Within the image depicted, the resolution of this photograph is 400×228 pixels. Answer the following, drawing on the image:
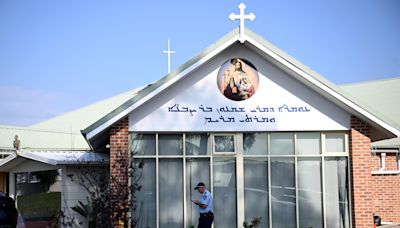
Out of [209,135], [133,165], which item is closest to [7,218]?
[133,165]

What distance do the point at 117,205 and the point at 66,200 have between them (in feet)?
10.1

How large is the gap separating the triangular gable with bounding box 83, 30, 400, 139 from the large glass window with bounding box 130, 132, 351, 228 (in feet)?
2.93

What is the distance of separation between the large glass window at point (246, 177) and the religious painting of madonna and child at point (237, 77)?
1.00 metres

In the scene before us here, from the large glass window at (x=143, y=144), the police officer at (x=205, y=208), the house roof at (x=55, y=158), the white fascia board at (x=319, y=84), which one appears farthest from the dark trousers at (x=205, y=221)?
the white fascia board at (x=319, y=84)

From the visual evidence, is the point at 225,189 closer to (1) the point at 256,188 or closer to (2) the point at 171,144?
(1) the point at 256,188

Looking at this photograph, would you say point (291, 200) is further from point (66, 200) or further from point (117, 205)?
point (66, 200)

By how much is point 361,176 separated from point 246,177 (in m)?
2.77

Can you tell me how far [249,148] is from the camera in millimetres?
14258

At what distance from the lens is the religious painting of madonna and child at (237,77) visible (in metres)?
14.2

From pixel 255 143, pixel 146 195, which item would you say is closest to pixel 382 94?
pixel 255 143

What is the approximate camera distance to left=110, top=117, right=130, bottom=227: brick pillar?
12648mm

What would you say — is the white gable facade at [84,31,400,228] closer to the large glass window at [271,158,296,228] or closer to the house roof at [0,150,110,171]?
the large glass window at [271,158,296,228]

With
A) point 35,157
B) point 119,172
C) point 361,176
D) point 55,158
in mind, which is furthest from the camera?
point 35,157

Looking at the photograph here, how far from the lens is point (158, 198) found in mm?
14109
